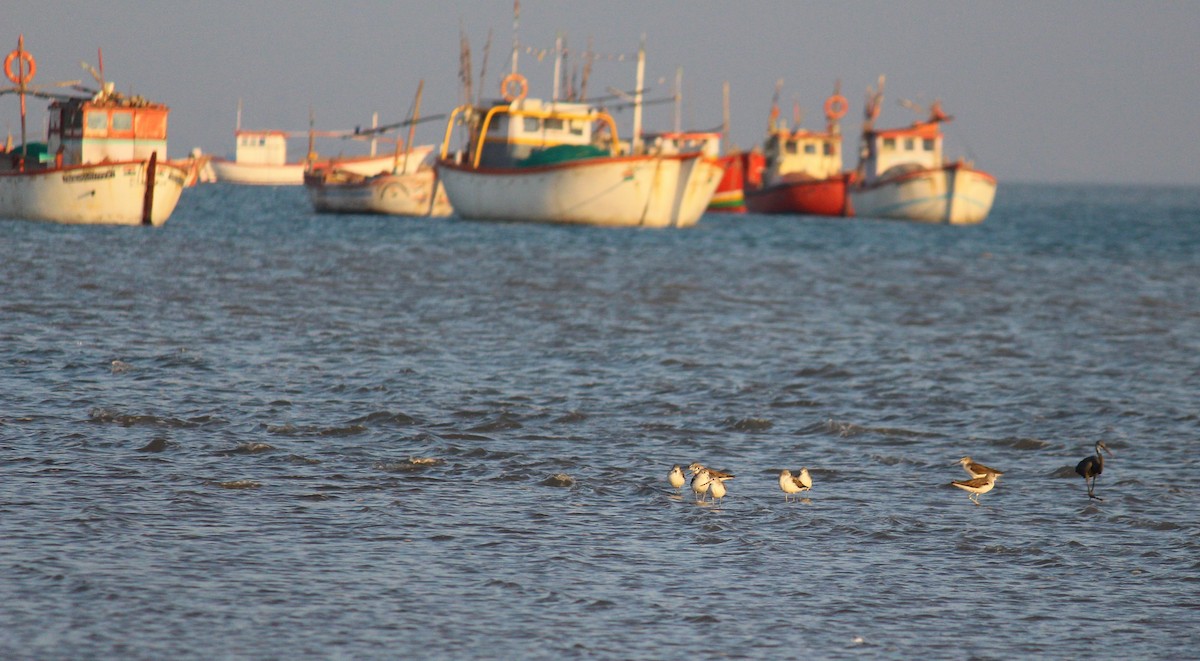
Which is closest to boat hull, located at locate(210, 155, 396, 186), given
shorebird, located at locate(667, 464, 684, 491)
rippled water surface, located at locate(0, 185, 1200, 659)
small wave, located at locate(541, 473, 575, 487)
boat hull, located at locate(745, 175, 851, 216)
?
boat hull, located at locate(745, 175, 851, 216)

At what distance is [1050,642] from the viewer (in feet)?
22.4

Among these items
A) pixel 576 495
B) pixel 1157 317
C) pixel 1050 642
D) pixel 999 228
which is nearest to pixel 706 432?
pixel 576 495

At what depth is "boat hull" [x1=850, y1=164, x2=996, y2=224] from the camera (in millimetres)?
63031

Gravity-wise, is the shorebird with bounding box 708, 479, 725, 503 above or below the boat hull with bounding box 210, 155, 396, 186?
below

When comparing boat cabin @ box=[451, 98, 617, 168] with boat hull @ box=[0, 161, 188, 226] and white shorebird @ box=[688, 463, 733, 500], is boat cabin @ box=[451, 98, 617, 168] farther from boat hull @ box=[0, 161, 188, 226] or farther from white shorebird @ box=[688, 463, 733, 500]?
white shorebird @ box=[688, 463, 733, 500]

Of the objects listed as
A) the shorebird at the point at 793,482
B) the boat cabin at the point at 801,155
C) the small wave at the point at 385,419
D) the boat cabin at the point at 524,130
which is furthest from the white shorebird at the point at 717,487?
the boat cabin at the point at 801,155

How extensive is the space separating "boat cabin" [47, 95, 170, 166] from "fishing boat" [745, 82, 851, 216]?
39584 mm

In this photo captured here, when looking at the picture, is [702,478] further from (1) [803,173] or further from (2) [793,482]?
(1) [803,173]

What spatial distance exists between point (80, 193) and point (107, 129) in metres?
2.97

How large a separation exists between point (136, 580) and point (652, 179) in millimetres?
39797

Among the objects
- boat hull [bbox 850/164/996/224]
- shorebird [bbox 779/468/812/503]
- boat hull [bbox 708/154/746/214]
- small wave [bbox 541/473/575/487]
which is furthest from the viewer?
boat hull [bbox 708/154/746/214]

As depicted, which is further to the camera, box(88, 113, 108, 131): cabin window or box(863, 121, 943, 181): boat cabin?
box(863, 121, 943, 181): boat cabin

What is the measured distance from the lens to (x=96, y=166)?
3594cm

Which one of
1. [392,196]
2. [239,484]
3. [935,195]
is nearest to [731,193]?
[935,195]
